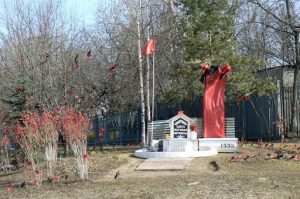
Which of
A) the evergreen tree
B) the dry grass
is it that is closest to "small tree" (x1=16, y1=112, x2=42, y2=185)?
the dry grass

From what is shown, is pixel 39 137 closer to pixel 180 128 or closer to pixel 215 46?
pixel 180 128

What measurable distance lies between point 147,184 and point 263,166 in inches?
139

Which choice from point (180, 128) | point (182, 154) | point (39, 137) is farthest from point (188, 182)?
point (180, 128)

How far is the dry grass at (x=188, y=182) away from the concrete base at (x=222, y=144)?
132cm

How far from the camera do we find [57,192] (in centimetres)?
1041

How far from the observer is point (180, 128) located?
53.1ft

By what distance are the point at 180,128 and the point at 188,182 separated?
5.52 metres

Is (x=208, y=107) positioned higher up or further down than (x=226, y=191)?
higher up

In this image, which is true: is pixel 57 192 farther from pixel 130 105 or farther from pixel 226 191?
pixel 130 105

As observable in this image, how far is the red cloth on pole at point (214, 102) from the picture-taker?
16609 mm

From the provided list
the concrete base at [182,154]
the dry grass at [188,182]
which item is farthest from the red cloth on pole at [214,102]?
→ the dry grass at [188,182]

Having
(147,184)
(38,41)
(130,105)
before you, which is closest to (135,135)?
(130,105)

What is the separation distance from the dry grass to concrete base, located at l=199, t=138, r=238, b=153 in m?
1.32

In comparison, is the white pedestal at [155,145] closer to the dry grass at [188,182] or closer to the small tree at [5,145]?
the dry grass at [188,182]
